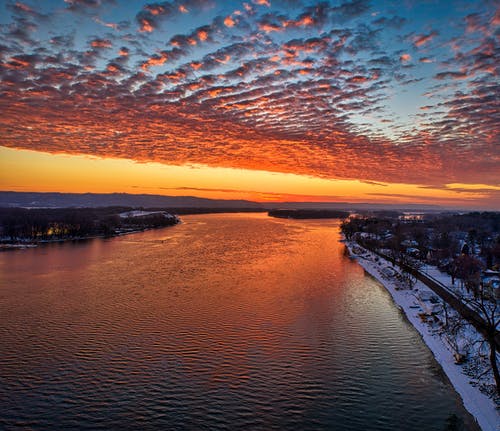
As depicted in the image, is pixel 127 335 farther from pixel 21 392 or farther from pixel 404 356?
pixel 404 356

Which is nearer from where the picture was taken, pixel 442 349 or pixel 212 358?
pixel 212 358

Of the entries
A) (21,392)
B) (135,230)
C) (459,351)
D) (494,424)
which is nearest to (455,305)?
(459,351)

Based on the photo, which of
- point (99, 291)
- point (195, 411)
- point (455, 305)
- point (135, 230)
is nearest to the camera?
point (195, 411)

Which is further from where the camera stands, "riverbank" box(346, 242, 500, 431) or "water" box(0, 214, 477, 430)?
"water" box(0, 214, 477, 430)

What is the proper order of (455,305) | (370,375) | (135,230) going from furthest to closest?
(135,230), (455,305), (370,375)

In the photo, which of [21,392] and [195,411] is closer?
[195,411]
